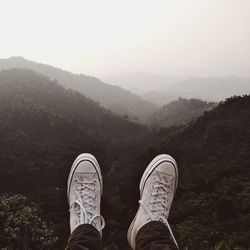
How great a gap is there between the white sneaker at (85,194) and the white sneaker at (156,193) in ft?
1.20

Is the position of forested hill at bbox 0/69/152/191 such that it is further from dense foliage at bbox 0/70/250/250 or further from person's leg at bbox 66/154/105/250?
person's leg at bbox 66/154/105/250

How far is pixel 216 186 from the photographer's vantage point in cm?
981

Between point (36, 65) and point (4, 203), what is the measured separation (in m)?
123

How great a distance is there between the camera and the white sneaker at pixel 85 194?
11.3 feet

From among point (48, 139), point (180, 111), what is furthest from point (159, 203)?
point (180, 111)

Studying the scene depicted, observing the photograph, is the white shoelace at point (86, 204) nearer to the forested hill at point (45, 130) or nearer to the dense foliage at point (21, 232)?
the dense foliage at point (21, 232)

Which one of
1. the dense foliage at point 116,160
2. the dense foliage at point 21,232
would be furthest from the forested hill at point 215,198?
the dense foliage at point 21,232

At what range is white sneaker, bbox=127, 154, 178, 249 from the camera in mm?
3491

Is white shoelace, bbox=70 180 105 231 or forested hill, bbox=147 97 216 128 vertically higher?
white shoelace, bbox=70 180 105 231

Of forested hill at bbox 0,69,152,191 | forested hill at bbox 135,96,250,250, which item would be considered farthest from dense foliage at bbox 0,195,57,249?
forested hill at bbox 0,69,152,191

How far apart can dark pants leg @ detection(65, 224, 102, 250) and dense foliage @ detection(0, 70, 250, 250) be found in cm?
142

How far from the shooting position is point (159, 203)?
12.6 ft

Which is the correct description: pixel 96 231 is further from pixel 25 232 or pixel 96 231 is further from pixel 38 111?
pixel 38 111

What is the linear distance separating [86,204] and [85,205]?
0.03 meters
